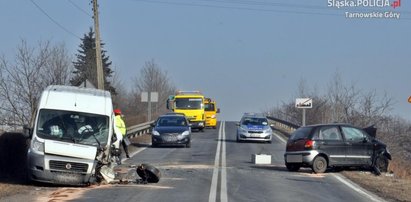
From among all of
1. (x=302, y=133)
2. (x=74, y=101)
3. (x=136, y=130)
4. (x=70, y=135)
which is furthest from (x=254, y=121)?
(x=70, y=135)

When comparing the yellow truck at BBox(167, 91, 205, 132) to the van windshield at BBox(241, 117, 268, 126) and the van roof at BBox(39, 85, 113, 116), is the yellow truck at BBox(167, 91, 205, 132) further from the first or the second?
the van roof at BBox(39, 85, 113, 116)

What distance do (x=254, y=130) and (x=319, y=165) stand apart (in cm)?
1705

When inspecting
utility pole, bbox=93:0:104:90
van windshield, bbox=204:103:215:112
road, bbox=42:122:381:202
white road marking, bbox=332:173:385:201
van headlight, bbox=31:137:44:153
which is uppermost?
utility pole, bbox=93:0:104:90

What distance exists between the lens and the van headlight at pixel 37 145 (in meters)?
16.4

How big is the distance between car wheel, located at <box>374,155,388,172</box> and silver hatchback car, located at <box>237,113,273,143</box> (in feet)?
54.1

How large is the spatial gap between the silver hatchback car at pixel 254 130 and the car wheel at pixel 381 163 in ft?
54.1

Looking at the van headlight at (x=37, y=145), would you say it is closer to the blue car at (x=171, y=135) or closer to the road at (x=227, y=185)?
the road at (x=227, y=185)

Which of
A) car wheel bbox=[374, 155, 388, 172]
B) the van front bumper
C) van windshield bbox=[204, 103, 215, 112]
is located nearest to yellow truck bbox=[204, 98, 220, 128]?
van windshield bbox=[204, 103, 215, 112]

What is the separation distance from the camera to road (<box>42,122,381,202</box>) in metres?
14.6

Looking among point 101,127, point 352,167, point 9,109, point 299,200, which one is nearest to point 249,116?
point 9,109

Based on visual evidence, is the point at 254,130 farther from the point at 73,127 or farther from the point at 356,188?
the point at 73,127

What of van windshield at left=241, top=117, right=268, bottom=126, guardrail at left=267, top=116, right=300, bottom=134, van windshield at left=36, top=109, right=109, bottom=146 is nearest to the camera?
van windshield at left=36, top=109, right=109, bottom=146

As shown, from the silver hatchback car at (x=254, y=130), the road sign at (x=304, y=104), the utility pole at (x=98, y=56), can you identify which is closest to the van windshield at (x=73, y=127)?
the utility pole at (x=98, y=56)

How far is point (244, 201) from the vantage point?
1378cm
